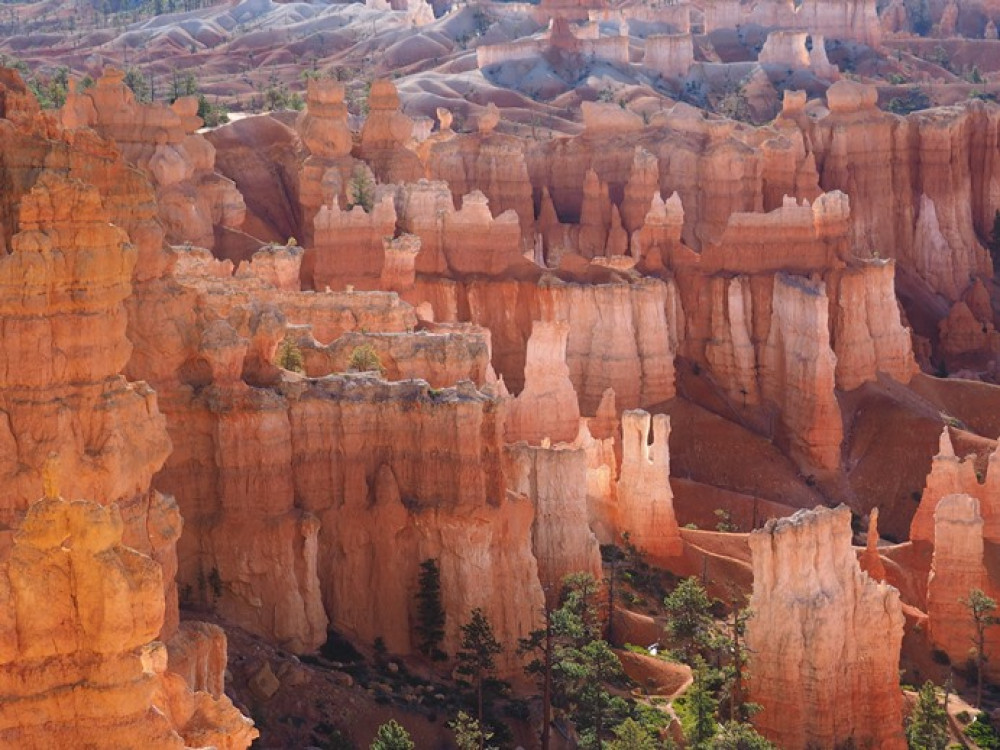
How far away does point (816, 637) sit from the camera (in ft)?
147

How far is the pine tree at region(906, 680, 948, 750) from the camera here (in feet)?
151

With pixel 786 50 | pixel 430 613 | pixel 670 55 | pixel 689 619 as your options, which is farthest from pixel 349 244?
pixel 786 50

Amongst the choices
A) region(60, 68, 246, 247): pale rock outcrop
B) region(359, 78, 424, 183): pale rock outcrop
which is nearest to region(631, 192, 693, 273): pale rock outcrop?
region(359, 78, 424, 183): pale rock outcrop

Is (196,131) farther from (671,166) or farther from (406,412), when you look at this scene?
(406,412)

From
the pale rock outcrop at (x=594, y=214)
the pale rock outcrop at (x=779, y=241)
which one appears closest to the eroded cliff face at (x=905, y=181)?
the pale rock outcrop at (x=594, y=214)

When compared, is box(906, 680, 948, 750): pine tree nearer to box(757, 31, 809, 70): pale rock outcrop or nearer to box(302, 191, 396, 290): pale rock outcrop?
box(302, 191, 396, 290): pale rock outcrop

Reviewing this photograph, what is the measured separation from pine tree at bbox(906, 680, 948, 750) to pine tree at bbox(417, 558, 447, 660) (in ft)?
34.2

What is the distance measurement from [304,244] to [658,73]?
53692mm

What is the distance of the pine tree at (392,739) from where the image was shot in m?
35.8

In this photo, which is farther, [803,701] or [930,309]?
[930,309]

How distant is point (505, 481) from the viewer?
46.4m

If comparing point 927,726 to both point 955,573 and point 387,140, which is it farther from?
point 387,140

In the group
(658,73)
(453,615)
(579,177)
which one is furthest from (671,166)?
(453,615)

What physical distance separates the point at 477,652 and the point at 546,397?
851 inches
